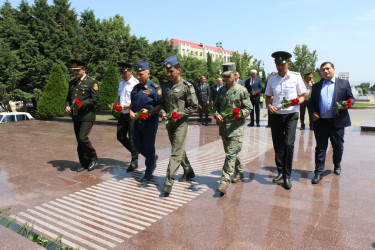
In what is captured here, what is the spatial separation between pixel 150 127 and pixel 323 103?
2752mm

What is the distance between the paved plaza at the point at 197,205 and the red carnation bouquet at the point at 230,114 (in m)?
1.06

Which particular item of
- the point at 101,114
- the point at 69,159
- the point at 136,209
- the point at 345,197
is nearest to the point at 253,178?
the point at 345,197

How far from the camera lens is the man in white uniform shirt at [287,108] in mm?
4363

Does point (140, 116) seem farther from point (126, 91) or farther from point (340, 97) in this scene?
point (340, 97)

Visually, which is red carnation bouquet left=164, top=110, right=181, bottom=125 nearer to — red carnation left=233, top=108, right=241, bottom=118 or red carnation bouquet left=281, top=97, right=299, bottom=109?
red carnation left=233, top=108, right=241, bottom=118

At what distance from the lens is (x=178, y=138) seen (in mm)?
4305

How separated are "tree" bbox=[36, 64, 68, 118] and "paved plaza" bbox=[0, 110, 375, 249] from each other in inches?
359

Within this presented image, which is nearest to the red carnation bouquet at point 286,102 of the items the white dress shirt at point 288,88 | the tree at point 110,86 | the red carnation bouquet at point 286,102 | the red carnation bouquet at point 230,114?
the red carnation bouquet at point 286,102

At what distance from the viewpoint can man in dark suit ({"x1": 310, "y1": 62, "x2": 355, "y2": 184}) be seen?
461 cm

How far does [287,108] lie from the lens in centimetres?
440

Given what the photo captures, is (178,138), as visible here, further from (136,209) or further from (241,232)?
(241,232)

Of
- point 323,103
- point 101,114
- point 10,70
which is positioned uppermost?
point 10,70

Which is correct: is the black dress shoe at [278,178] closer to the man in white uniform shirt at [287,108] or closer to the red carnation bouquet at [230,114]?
the man in white uniform shirt at [287,108]

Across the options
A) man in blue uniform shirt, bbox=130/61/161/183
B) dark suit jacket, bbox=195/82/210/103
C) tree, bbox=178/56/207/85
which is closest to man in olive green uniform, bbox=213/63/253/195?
man in blue uniform shirt, bbox=130/61/161/183
